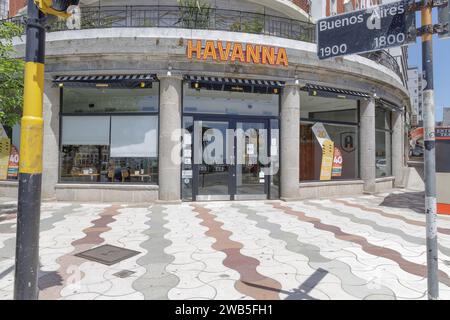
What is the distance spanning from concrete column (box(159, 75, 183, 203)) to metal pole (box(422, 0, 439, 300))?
27.4 feet

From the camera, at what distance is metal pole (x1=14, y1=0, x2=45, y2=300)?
9.70 ft

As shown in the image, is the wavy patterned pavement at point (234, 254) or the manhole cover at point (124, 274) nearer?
the wavy patterned pavement at point (234, 254)

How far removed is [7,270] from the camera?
14.8ft

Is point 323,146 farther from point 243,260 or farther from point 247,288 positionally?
point 247,288

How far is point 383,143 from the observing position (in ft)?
53.2

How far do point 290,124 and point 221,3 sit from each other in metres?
7.09

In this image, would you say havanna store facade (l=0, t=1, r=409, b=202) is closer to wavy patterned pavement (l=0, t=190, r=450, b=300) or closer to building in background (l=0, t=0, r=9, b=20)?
wavy patterned pavement (l=0, t=190, r=450, b=300)

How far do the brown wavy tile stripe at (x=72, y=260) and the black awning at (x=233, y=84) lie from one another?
5.41 meters

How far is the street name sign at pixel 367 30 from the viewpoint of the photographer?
3.14 m

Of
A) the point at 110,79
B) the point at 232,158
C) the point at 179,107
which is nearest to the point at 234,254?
the point at 232,158

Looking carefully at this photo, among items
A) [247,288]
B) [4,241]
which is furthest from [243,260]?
[4,241]

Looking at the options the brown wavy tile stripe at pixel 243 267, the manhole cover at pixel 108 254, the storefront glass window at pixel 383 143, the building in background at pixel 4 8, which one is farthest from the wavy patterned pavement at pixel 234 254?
the building in background at pixel 4 8

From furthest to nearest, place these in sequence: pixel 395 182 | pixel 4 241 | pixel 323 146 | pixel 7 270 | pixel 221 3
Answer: pixel 395 182
pixel 221 3
pixel 323 146
pixel 4 241
pixel 7 270

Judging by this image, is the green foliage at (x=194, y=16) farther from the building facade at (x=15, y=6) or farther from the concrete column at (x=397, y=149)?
the concrete column at (x=397, y=149)
